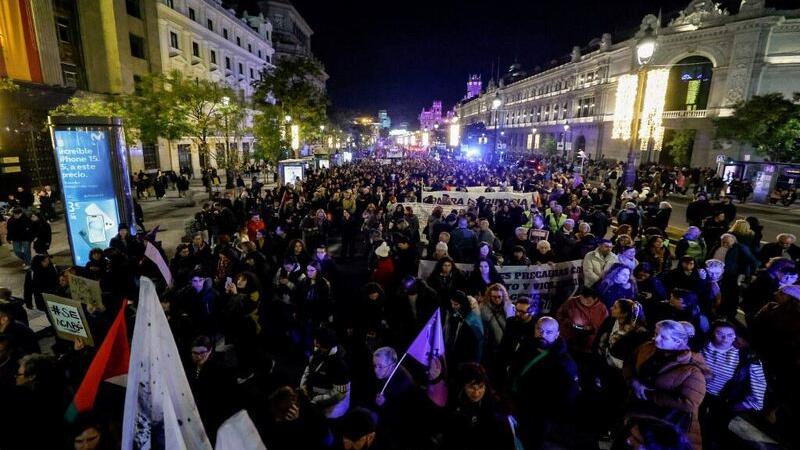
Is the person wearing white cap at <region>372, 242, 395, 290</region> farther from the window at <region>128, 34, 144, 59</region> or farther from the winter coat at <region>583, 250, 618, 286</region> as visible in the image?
the window at <region>128, 34, 144, 59</region>

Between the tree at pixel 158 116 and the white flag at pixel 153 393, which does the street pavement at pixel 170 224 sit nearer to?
the tree at pixel 158 116

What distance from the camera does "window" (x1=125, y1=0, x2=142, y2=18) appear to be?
28.9 meters

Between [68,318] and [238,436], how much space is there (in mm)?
4268

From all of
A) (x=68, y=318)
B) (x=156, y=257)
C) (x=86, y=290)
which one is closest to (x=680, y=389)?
(x=68, y=318)

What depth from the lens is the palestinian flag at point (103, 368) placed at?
3490 mm

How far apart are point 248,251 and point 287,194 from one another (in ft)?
20.7

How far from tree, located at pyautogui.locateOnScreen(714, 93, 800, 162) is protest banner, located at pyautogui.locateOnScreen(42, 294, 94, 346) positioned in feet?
117

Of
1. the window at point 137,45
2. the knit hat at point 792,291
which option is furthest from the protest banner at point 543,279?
the window at point 137,45

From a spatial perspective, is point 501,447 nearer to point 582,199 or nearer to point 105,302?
point 105,302

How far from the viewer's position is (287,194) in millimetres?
13148

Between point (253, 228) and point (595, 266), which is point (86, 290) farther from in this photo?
point (595, 266)

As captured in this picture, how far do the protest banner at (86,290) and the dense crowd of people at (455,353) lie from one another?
0.15 m

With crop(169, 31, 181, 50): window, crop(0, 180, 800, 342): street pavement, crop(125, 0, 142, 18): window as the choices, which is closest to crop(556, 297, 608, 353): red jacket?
crop(0, 180, 800, 342): street pavement

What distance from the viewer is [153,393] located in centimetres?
259
